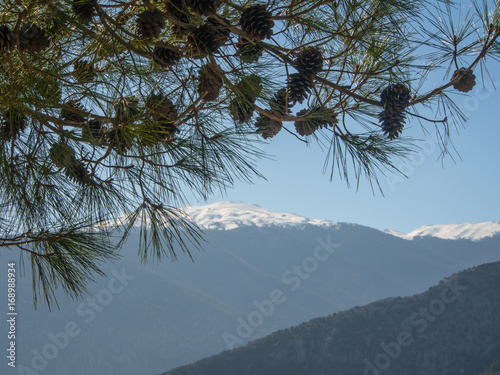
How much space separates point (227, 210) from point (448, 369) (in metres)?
91.3

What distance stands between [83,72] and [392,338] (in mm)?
26266

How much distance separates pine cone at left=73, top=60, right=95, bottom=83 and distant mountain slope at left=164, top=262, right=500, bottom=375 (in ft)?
76.0

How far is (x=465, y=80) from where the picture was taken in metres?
1.29

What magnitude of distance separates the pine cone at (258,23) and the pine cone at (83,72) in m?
0.56

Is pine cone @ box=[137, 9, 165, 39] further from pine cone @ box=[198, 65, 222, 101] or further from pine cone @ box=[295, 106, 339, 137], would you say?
pine cone @ box=[295, 106, 339, 137]

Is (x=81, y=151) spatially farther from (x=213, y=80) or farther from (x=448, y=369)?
(x=448, y=369)

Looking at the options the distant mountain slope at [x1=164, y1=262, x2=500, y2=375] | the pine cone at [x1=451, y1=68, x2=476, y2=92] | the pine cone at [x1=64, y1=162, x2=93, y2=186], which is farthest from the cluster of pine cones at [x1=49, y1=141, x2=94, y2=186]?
the distant mountain slope at [x1=164, y1=262, x2=500, y2=375]

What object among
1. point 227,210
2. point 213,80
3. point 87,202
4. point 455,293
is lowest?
point 455,293

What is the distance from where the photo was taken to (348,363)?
24516 mm

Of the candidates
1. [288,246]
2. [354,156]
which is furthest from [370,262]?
[354,156]

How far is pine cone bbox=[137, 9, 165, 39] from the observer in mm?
1197

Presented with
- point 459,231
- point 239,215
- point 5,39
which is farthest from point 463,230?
point 5,39

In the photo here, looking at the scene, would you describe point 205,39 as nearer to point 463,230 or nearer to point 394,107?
point 394,107

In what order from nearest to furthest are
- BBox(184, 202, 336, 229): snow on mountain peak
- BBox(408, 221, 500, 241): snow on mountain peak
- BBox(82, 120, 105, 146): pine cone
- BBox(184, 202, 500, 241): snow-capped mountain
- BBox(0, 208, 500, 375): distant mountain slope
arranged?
1. BBox(82, 120, 105, 146): pine cone
2. BBox(0, 208, 500, 375): distant mountain slope
3. BBox(408, 221, 500, 241): snow on mountain peak
4. BBox(184, 202, 500, 241): snow-capped mountain
5. BBox(184, 202, 336, 229): snow on mountain peak
